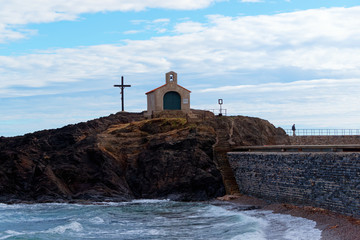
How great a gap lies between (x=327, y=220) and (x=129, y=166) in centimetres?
1794

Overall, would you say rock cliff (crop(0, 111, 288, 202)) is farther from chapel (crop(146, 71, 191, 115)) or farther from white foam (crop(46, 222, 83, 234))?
white foam (crop(46, 222, 83, 234))

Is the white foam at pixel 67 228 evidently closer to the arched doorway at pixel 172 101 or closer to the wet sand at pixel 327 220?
the wet sand at pixel 327 220

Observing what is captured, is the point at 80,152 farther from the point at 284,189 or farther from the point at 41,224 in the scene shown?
the point at 284,189

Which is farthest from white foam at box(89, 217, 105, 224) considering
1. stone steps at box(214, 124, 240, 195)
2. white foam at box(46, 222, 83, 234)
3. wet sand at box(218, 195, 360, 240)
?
stone steps at box(214, 124, 240, 195)

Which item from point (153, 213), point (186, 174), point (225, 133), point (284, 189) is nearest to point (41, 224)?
point (153, 213)

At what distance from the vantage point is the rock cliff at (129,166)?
1307 inches

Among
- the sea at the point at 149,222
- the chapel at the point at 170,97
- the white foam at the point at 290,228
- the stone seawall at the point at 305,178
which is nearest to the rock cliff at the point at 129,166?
the sea at the point at 149,222

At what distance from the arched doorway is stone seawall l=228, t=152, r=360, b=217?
14375 millimetres

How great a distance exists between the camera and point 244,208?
28.1 m

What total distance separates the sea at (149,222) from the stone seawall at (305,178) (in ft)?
5.40

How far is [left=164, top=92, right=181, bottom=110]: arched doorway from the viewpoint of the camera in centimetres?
4566

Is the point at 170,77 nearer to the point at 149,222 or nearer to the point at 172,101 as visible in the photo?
the point at 172,101

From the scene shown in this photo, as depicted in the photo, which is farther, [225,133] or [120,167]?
[225,133]

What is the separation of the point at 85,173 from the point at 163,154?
6.08 m
